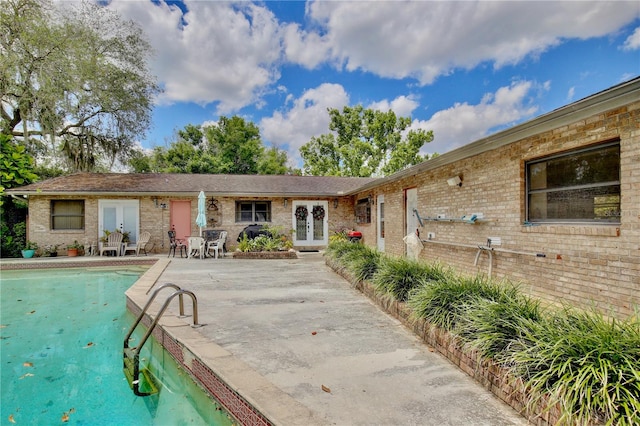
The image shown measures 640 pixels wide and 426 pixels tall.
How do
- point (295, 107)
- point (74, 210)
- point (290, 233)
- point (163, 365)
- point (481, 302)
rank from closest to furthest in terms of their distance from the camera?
point (481, 302), point (163, 365), point (74, 210), point (290, 233), point (295, 107)

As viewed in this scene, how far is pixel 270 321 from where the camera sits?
4.93 metres

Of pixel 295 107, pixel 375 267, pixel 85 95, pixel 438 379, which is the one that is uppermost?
pixel 295 107

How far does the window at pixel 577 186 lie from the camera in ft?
12.8

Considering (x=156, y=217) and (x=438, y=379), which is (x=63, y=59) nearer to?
(x=156, y=217)

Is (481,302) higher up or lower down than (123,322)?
higher up

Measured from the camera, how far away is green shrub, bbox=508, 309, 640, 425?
2.08m

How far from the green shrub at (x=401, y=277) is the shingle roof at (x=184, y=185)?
24.5ft

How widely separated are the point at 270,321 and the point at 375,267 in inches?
105

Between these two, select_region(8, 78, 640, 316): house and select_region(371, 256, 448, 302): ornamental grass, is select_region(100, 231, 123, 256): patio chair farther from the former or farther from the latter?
select_region(371, 256, 448, 302): ornamental grass

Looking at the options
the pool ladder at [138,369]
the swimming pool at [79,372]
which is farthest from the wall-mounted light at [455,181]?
the swimming pool at [79,372]

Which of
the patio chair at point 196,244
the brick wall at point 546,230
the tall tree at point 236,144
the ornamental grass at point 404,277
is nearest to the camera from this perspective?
the brick wall at point 546,230

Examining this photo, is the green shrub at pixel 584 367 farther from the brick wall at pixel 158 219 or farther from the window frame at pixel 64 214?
the window frame at pixel 64 214

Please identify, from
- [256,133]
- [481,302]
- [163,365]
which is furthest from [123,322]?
[256,133]

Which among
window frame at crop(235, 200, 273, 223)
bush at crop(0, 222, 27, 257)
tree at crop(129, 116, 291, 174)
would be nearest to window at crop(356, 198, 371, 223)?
window frame at crop(235, 200, 273, 223)
